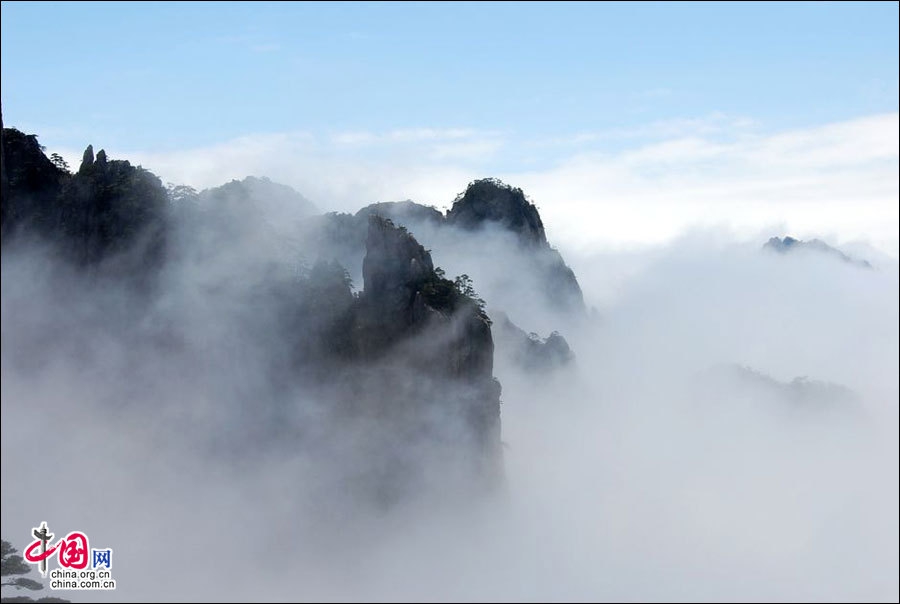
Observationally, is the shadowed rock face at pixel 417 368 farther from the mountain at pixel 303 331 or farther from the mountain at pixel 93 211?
the mountain at pixel 93 211

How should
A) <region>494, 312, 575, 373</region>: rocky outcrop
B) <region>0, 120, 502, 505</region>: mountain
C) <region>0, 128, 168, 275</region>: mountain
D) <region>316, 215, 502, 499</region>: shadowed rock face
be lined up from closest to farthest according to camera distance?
1. <region>316, 215, 502, 499</region>: shadowed rock face
2. <region>0, 120, 502, 505</region>: mountain
3. <region>0, 128, 168, 275</region>: mountain
4. <region>494, 312, 575, 373</region>: rocky outcrop

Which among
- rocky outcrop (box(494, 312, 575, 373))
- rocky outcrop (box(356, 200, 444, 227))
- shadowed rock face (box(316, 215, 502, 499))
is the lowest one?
shadowed rock face (box(316, 215, 502, 499))

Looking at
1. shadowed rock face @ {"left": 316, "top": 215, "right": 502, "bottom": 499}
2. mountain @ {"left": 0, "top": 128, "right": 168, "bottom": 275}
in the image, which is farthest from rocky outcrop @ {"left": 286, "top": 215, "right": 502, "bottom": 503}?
mountain @ {"left": 0, "top": 128, "right": 168, "bottom": 275}

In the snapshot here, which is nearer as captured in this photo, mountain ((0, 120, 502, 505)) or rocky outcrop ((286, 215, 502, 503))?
rocky outcrop ((286, 215, 502, 503))

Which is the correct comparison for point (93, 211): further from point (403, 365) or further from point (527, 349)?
point (527, 349)

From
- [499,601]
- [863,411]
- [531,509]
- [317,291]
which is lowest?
[499,601]

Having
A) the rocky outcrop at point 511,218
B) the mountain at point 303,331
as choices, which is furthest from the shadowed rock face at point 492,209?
the mountain at point 303,331

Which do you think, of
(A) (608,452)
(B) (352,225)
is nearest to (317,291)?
(B) (352,225)

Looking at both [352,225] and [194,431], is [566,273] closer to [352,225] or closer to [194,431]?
[352,225]

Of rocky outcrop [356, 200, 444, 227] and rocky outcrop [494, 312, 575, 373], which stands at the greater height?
rocky outcrop [356, 200, 444, 227]

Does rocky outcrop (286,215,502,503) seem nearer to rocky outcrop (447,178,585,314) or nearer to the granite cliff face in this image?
the granite cliff face

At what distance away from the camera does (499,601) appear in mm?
55625

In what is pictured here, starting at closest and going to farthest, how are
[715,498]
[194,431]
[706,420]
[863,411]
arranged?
[194,431] → [715,498] → [706,420] → [863,411]

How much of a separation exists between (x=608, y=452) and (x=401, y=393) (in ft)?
168
